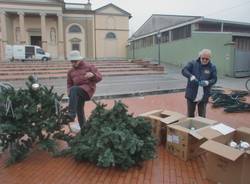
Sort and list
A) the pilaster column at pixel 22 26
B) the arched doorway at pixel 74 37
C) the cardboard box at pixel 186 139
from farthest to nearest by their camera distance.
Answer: the arched doorway at pixel 74 37 → the pilaster column at pixel 22 26 → the cardboard box at pixel 186 139

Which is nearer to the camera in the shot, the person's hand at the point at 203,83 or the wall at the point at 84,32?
the person's hand at the point at 203,83

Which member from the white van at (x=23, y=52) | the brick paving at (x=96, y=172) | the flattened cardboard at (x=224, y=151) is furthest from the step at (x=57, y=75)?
the flattened cardboard at (x=224, y=151)

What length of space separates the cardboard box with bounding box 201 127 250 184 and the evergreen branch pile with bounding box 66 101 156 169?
784 millimetres

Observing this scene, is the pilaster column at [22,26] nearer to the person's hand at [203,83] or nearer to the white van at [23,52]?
the white van at [23,52]

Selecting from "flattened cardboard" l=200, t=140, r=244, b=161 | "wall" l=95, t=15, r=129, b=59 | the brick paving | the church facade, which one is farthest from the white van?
"flattened cardboard" l=200, t=140, r=244, b=161

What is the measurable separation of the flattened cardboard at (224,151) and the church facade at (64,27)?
104 ft

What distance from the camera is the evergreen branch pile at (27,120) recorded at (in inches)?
134

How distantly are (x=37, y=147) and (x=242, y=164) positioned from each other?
282cm

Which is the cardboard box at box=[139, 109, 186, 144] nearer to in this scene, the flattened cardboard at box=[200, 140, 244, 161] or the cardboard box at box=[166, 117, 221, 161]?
the cardboard box at box=[166, 117, 221, 161]

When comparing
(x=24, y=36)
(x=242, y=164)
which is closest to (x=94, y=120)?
(x=242, y=164)

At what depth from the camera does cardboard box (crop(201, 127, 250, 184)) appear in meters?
2.70

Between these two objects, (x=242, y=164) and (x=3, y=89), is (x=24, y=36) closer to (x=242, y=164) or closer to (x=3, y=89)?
(x=3, y=89)

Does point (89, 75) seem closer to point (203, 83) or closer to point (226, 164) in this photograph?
point (203, 83)

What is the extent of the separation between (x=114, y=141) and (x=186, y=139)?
1.02 m
